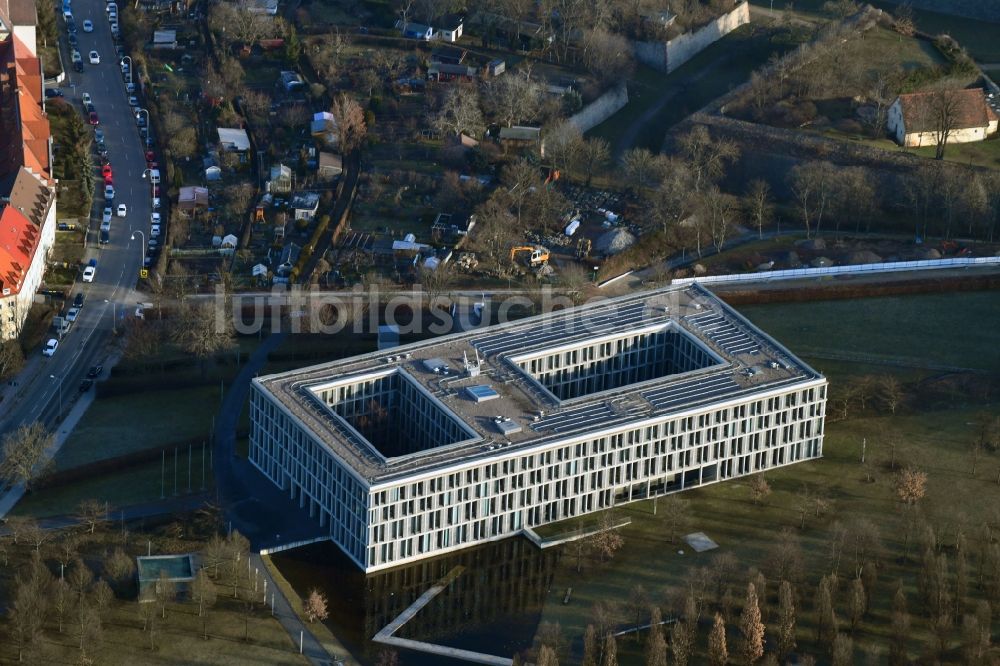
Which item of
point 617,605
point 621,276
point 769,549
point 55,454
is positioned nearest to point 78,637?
point 55,454

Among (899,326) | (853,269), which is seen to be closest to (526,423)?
(899,326)

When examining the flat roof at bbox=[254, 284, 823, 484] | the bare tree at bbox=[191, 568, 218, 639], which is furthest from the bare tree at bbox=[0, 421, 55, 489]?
the bare tree at bbox=[191, 568, 218, 639]

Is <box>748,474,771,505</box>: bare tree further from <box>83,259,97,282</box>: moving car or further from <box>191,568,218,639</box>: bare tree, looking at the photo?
<box>83,259,97,282</box>: moving car

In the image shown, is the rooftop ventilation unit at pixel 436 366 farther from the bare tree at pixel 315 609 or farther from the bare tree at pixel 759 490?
the bare tree at pixel 759 490

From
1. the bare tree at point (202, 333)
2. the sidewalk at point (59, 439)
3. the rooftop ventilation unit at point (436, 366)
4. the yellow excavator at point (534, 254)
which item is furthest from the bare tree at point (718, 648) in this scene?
the yellow excavator at point (534, 254)

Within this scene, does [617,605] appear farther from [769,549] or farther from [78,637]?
[78,637]

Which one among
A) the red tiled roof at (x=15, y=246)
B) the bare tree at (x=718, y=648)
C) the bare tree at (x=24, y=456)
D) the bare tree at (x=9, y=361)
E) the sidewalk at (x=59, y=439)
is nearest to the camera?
the bare tree at (x=718, y=648)

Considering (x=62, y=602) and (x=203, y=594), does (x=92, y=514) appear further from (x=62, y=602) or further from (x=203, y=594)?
(x=203, y=594)
